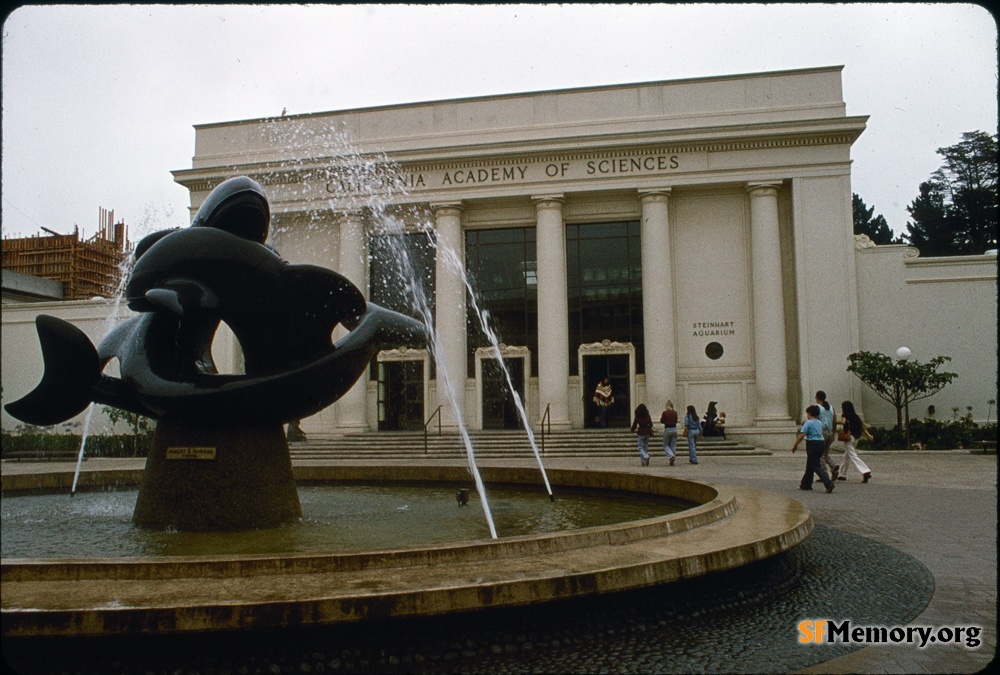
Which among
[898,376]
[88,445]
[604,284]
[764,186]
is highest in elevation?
[764,186]

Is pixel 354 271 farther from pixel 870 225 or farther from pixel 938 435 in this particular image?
pixel 870 225

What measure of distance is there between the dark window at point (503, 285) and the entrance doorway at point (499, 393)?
78cm

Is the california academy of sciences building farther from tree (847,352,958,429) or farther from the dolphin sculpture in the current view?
the dolphin sculpture

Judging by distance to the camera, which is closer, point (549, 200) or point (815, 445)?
point (815, 445)

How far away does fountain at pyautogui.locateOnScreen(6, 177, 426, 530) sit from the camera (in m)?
7.17

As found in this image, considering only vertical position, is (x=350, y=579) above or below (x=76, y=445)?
above

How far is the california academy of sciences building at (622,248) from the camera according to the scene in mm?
27359

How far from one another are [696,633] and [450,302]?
2540 cm

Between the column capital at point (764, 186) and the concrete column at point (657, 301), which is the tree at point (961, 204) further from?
the concrete column at point (657, 301)

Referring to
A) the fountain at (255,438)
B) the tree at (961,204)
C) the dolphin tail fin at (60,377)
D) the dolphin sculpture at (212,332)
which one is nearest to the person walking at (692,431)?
the fountain at (255,438)

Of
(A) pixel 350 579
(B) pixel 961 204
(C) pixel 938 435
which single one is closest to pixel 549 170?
(C) pixel 938 435

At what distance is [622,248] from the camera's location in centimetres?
2989

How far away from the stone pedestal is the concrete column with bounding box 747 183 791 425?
74.8ft

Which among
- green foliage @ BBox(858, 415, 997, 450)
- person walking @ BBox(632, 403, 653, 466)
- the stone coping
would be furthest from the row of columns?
the stone coping
